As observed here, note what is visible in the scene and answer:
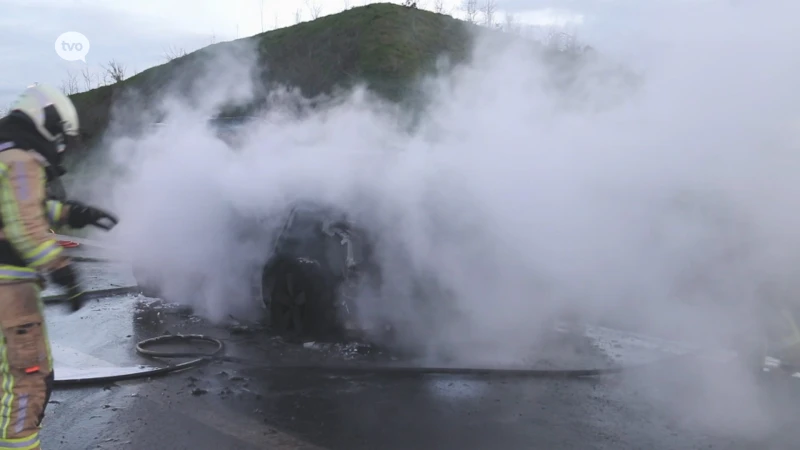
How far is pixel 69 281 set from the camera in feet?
11.5

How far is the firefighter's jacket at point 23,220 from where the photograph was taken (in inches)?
129

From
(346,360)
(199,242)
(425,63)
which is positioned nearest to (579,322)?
(346,360)

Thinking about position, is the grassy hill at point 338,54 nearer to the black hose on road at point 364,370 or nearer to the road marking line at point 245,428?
the black hose on road at point 364,370

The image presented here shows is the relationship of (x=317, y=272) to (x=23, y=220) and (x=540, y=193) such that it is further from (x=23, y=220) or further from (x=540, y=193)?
(x=23, y=220)

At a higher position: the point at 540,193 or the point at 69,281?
the point at 540,193

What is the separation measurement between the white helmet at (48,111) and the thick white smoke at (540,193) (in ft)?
9.90

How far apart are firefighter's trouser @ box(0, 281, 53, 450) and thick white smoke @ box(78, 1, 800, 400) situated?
10.6 feet

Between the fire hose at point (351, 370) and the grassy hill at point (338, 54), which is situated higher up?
the grassy hill at point (338, 54)

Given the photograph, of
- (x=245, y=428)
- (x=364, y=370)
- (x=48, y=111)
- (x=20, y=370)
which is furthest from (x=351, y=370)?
(x=48, y=111)

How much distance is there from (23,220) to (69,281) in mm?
402

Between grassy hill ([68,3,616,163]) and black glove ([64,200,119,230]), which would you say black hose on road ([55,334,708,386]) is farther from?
grassy hill ([68,3,616,163])

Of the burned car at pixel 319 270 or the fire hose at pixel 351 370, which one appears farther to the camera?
the burned car at pixel 319 270

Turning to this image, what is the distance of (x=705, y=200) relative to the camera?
5.32 metres

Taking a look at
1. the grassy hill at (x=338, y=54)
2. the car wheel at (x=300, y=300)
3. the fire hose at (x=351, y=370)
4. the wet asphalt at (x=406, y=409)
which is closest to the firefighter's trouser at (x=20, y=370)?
the wet asphalt at (x=406, y=409)
